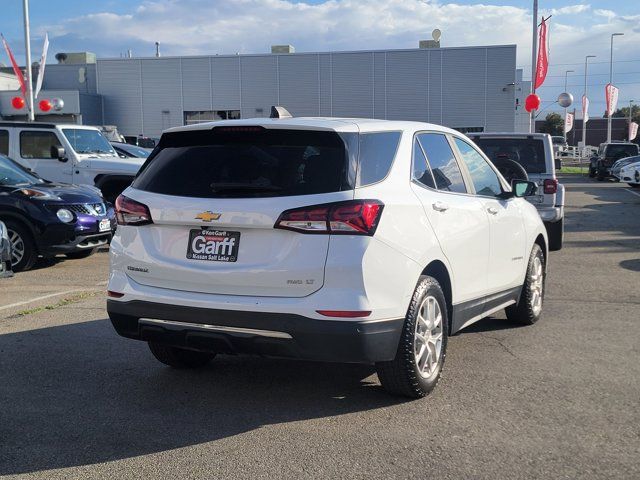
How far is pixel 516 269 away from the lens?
6.12m

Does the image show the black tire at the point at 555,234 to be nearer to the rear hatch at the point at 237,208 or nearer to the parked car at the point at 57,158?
the parked car at the point at 57,158

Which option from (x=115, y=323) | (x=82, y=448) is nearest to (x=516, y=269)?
(x=115, y=323)

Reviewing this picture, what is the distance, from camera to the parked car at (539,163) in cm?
1087

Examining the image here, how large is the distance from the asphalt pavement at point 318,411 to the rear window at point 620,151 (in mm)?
30748

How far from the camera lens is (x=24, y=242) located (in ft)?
31.5

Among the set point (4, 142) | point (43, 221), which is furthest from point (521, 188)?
point (4, 142)

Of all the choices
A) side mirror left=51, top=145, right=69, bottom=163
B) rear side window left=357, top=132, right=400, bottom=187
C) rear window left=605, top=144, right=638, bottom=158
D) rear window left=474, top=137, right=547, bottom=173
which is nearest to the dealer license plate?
rear side window left=357, top=132, right=400, bottom=187

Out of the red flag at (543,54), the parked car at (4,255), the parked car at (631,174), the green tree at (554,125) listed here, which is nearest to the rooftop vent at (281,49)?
the red flag at (543,54)

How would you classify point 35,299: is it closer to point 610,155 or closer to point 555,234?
point 555,234

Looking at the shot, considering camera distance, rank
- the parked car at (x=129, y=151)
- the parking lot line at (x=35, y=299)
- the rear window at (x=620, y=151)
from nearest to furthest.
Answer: the parking lot line at (x=35, y=299) < the parked car at (x=129, y=151) < the rear window at (x=620, y=151)

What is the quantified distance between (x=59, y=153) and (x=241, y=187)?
9896 millimetres

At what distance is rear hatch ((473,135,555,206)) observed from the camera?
429 inches

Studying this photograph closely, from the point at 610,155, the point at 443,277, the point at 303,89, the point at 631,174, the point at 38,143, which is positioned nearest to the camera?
the point at 443,277

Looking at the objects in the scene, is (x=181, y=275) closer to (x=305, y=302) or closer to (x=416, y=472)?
(x=305, y=302)
